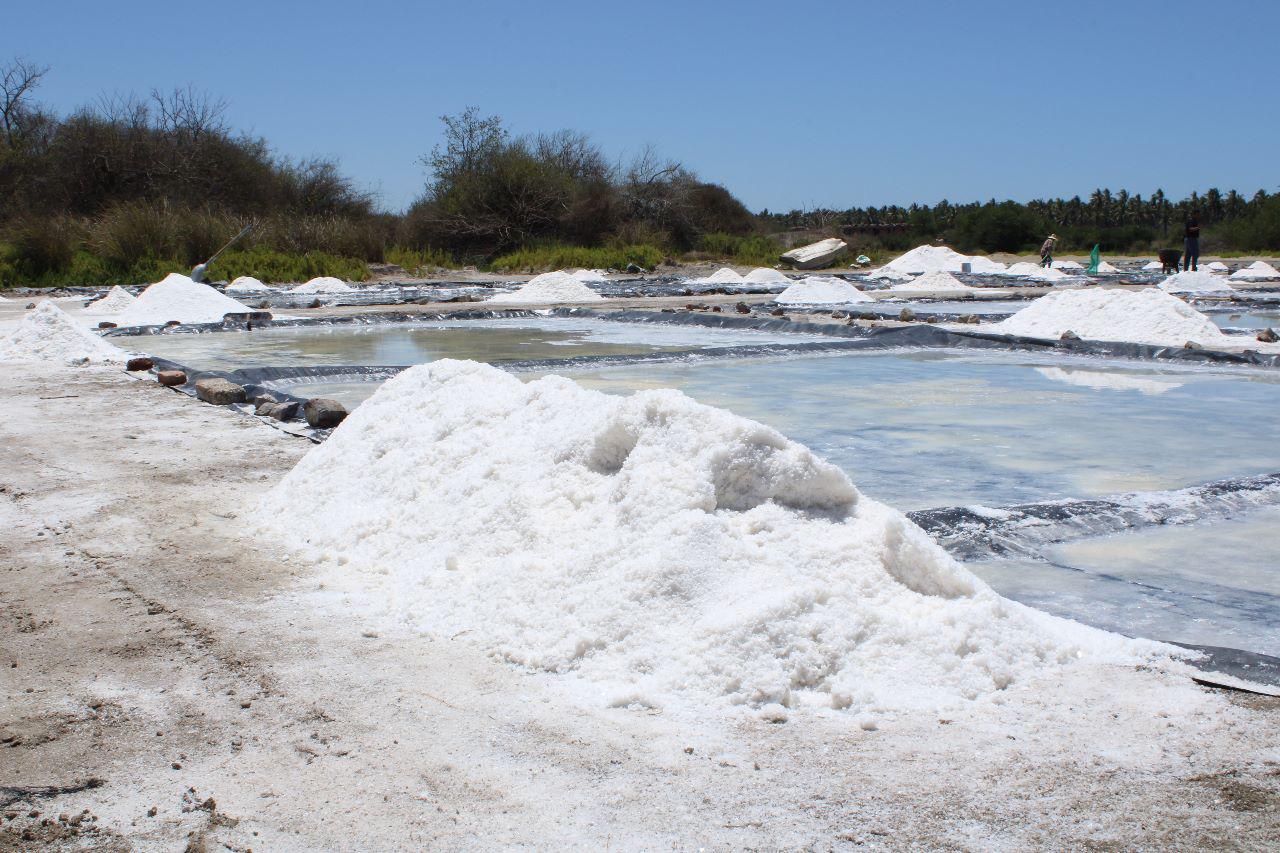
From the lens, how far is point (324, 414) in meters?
4.93

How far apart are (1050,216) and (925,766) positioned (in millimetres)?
47098

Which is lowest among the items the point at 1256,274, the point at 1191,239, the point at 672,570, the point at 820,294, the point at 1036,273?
the point at 672,570

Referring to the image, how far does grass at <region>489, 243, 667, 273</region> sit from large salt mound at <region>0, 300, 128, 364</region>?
1460 cm

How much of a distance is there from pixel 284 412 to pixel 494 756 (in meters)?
3.71

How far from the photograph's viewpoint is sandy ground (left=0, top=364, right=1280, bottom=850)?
5.16 ft

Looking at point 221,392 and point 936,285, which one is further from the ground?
point 936,285

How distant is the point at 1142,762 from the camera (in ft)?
5.74

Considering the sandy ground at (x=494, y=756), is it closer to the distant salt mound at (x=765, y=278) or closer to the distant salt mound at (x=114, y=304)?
the distant salt mound at (x=114, y=304)

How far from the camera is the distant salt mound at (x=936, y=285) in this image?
1750cm

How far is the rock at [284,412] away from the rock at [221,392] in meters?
0.62

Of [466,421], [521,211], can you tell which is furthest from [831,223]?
[466,421]

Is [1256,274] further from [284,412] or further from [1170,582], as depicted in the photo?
[1170,582]

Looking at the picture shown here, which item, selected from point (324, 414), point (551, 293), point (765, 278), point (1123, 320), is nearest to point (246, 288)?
point (551, 293)

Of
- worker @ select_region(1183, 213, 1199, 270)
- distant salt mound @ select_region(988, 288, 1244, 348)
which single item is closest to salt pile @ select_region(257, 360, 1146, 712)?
distant salt mound @ select_region(988, 288, 1244, 348)
